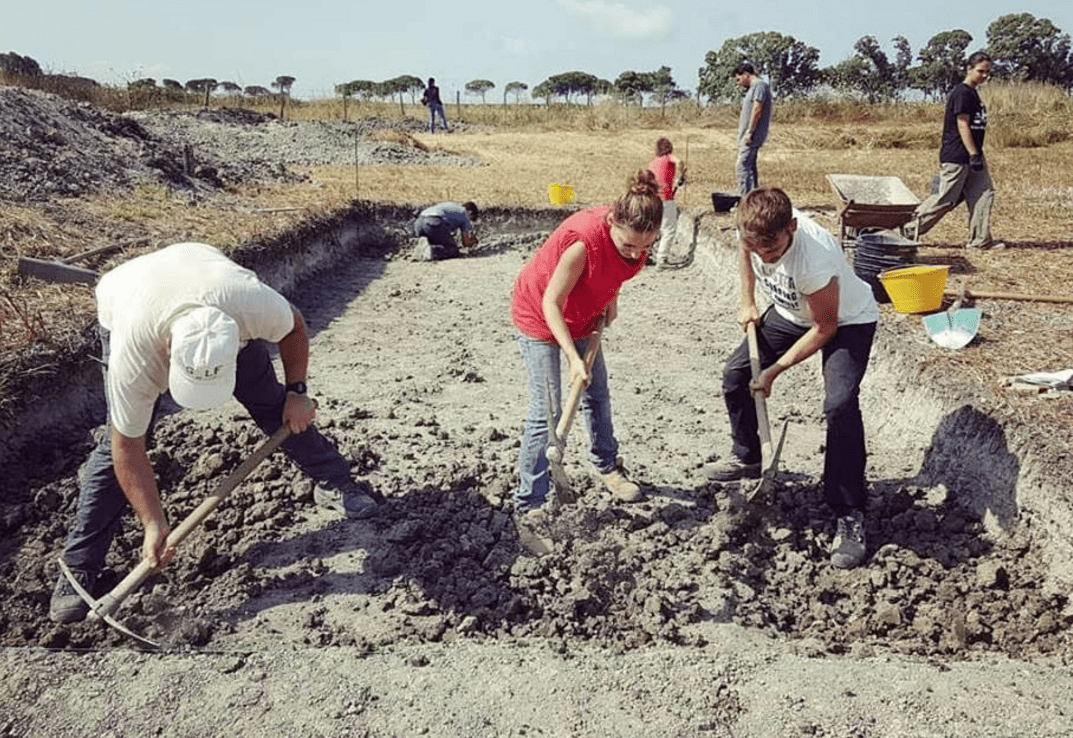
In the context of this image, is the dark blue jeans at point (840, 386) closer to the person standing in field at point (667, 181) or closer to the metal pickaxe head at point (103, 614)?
the metal pickaxe head at point (103, 614)

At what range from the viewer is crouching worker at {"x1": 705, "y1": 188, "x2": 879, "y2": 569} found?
295 centimetres

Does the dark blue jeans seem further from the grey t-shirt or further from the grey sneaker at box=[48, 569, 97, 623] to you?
the grey t-shirt

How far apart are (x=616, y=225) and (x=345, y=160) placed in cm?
1553

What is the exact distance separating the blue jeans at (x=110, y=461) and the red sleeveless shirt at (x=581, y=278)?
1.00 m

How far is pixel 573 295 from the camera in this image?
10.1 ft

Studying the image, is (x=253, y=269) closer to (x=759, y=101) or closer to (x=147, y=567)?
(x=147, y=567)

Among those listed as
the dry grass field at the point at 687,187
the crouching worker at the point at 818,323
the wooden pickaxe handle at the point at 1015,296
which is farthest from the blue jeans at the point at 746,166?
the crouching worker at the point at 818,323

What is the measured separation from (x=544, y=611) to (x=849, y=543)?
1.29 m

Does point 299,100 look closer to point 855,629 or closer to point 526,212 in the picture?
point 526,212

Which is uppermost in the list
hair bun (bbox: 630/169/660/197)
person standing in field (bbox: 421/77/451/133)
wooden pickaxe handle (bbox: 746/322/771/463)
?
person standing in field (bbox: 421/77/451/133)

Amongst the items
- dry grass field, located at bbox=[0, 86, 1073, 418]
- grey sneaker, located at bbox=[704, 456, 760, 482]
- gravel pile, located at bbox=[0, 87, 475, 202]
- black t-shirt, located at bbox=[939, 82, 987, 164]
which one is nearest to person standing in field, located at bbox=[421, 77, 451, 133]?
dry grass field, located at bbox=[0, 86, 1073, 418]

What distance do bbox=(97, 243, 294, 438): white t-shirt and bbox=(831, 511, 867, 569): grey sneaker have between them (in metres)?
2.37

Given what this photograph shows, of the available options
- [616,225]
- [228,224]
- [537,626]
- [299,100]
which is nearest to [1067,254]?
[616,225]

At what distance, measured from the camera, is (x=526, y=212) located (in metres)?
11.0
